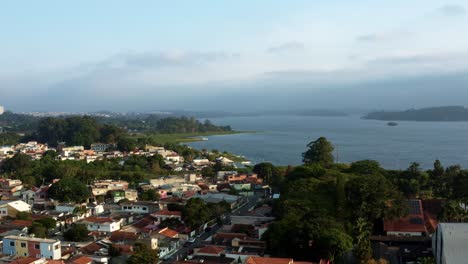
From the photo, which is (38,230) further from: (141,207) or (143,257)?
(141,207)

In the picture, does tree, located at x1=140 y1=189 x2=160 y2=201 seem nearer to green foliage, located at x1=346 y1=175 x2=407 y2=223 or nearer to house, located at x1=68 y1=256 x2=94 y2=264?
house, located at x1=68 y1=256 x2=94 y2=264

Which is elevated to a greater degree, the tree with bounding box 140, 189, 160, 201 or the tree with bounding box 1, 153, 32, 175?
the tree with bounding box 1, 153, 32, 175

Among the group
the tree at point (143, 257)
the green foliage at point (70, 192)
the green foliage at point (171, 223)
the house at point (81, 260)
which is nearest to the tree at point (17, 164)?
the green foliage at point (70, 192)

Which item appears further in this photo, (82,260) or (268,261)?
(82,260)

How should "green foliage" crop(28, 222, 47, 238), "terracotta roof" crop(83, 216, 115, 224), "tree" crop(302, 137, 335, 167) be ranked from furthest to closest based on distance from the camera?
"tree" crop(302, 137, 335, 167) < "terracotta roof" crop(83, 216, 115, 224) < "green foliage" crop(28, 222, 47, 238)

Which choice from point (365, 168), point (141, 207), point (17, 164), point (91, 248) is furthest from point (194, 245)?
point (17, 164)

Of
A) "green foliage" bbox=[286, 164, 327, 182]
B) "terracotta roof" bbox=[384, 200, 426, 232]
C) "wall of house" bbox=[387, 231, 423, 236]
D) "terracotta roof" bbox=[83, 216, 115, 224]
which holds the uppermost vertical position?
"green foliage" bbox=[286, 164, 327, 182]

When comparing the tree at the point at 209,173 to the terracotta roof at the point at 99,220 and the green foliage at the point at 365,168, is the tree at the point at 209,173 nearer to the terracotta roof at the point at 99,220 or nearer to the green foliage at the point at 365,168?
the green foliage at the point at 365,168

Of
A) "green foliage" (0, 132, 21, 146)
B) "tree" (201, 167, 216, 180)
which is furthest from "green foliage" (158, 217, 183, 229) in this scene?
"green foliage" (0, 132, 21, 146)
